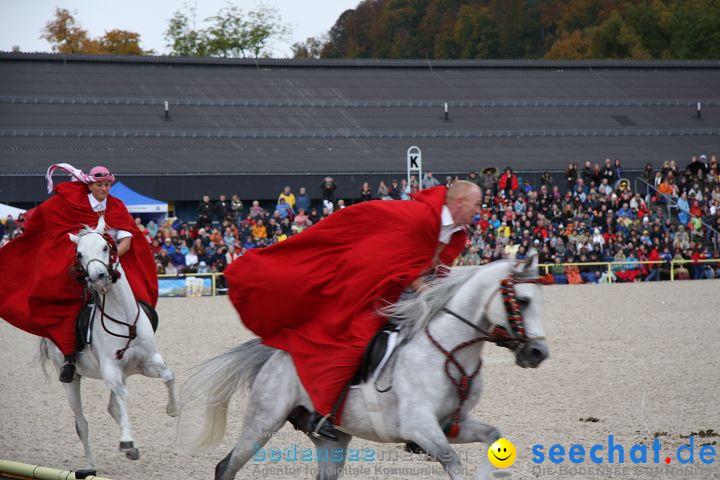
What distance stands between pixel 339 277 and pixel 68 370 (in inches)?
133

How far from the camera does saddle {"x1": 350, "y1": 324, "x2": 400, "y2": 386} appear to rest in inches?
256

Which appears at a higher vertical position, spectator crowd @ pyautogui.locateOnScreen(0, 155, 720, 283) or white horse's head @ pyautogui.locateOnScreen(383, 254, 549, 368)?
spectator crowd @ pyautogui.locateOnScreen(0, 155, 720, 283)

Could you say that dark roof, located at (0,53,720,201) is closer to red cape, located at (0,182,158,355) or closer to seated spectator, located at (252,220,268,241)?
seated spectator, located at (252,220,268,241)

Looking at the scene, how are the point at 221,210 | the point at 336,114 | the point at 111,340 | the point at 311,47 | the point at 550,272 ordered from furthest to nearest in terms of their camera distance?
1. the point at 311,47
2. the point at 336,114
3. the point at 221,210
4. the point at 550,272
5. the point at 111,340

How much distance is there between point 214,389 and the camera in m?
7.03

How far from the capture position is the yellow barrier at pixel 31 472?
7348 mm

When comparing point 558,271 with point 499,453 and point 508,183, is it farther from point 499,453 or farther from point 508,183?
point 499,453

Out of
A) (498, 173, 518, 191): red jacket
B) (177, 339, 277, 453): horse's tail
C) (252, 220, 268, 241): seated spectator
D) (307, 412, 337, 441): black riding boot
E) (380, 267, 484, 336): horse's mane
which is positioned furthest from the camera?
(498, 173, 518, 191): red jacket

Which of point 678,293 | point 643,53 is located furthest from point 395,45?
point 678,293

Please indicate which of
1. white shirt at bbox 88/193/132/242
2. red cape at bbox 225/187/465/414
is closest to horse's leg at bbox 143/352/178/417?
white shirt at bbox 88/193/132/242

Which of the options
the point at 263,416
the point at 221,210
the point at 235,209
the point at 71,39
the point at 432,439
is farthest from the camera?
the point at 71,39

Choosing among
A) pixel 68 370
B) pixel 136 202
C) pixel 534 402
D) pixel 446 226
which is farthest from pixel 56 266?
pixel 136 202

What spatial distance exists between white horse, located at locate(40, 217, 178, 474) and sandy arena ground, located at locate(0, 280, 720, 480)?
1.60ft

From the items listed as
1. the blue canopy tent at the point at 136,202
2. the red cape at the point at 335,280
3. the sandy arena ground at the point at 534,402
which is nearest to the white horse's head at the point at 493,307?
the red cape at the point at 335,280
